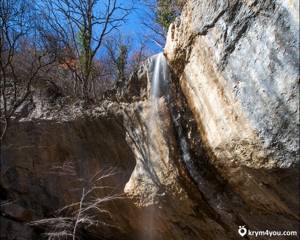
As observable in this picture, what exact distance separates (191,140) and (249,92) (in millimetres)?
1492

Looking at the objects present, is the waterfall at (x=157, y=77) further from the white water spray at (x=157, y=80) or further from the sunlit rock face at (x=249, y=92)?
the sunlit rock face at (x=249, y=92)

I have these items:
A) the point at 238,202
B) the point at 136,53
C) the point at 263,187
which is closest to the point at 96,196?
the point at 238,202

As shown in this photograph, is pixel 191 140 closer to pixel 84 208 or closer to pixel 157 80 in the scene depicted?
pixel 157 80

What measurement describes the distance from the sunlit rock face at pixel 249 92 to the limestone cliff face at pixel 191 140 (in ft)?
0.04

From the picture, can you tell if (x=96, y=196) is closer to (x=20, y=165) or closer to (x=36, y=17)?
(x=20, y=165)

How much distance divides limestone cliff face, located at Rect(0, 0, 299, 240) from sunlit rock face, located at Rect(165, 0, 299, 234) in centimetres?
1

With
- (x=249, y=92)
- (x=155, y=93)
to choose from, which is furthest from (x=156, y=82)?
(x=249, y=92)

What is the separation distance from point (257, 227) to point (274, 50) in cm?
251

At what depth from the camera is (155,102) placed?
6.20 m

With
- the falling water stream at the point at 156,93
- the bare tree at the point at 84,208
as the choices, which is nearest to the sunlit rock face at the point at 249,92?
the falling water stream at the point at 156,93

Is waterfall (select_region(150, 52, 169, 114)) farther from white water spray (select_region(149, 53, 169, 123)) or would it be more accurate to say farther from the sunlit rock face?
the sunlit rock face

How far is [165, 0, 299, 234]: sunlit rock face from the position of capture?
400 cm

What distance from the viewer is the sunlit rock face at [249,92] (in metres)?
4.00

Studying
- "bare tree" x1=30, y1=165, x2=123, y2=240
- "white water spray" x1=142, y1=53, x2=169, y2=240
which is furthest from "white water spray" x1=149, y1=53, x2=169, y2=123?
"bare tree" x1=30, y1=165, x2=123, y2=240
